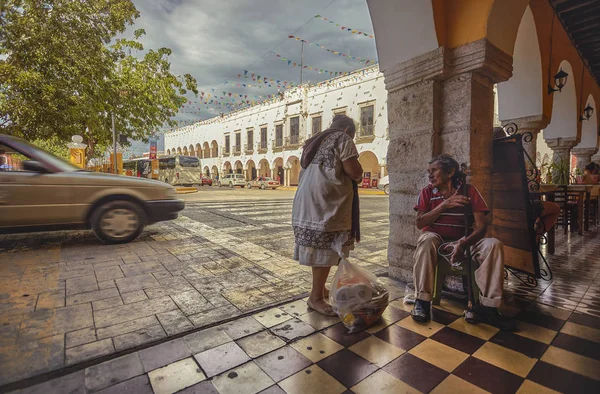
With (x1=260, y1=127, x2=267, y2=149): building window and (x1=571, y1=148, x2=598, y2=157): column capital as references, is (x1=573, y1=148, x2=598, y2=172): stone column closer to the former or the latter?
(x1=571, y1=148, x2=598, y2=157): column capital

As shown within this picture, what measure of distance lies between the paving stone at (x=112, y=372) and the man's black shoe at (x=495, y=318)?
2.32m

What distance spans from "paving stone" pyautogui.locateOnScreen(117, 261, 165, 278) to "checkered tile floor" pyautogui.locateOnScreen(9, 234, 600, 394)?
5.41ft

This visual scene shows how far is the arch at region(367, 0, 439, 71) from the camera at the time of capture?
2.88m

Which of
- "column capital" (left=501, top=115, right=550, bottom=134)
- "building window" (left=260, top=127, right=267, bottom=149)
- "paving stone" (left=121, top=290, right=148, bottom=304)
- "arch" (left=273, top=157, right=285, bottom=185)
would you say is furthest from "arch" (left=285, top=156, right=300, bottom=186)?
"paving stone" (left=121, top=290, right=148, bottom=304)

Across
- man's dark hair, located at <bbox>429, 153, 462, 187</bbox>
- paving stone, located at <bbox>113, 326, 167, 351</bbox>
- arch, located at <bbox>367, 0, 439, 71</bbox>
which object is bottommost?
paving stone, located at <bbox>113, 326, 167, 351</bbox>

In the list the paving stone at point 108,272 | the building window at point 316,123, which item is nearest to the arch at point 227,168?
the building window at point 316,123

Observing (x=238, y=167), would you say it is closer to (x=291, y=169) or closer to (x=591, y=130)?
(x=291, y=169)

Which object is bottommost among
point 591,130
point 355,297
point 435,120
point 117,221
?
point 355,297

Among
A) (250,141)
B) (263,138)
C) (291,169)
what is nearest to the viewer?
(291,169)

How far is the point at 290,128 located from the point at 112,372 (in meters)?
28.1

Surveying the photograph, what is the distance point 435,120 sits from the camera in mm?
2854

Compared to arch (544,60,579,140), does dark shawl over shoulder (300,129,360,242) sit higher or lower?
lower

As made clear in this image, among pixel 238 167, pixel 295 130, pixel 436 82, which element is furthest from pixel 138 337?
pixel 238 167

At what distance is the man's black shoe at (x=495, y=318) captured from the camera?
2.12m
